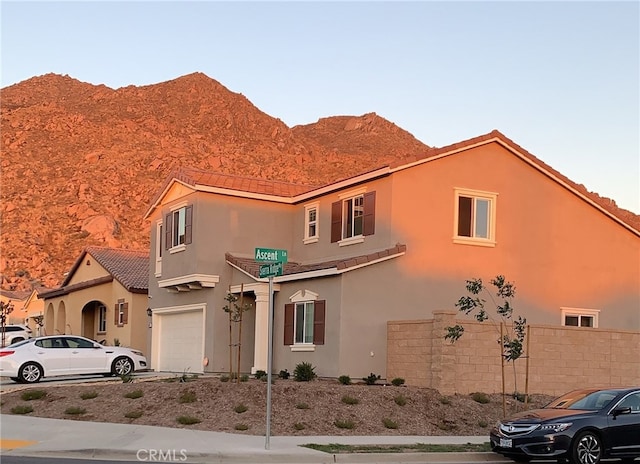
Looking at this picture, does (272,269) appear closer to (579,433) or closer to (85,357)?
(579,433)

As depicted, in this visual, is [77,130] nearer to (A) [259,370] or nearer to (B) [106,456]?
(A) [259,370]

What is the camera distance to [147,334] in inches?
1415

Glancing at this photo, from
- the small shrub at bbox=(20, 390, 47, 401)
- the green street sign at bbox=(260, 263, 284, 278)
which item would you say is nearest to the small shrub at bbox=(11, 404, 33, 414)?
the small shrub at bbox=(20, 390, 47, 401)

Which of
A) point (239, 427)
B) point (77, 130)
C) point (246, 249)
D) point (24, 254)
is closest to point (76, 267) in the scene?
point (246, 249)

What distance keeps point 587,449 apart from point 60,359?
669 inches

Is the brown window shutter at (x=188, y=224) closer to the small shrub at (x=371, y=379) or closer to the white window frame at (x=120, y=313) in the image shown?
the small shrub at (x=371, y=379)

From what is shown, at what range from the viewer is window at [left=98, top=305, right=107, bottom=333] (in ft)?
136

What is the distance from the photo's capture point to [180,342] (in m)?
32.3

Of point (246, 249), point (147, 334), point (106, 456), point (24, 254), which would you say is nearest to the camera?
point (106, 456)

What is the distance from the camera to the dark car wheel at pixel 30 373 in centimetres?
2612

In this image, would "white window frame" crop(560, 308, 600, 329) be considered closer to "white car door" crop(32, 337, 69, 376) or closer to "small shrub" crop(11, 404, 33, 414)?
"white car door" crop(32, 337, 69, 376)

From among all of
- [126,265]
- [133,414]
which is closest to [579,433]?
[133,414]

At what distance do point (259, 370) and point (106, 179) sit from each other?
2020 inches

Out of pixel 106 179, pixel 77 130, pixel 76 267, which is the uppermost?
pixel 77 130
